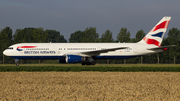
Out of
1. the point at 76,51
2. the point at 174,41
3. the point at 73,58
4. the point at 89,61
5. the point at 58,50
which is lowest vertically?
the point at 89,61

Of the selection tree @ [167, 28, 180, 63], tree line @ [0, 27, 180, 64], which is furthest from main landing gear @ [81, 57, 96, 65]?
tree @ [167, 28, 180, 63]

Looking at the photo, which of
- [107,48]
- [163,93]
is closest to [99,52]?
[107,48]

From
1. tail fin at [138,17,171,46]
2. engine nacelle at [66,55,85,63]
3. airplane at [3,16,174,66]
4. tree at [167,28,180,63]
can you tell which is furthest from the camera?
tree at [167,28,180,63]

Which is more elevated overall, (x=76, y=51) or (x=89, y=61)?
(x=76, y=51)

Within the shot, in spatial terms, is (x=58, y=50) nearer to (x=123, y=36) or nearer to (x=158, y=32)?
(x=158, y=32)

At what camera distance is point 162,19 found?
39.0 metres

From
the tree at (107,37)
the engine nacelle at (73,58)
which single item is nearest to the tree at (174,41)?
the tree at (107,37)

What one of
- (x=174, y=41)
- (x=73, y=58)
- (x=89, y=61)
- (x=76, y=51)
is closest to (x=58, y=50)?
(x=76, y=51)

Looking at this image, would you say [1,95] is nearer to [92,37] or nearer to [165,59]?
[165,59]

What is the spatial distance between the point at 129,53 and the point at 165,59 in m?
24.6

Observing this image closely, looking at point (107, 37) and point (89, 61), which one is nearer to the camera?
point (89, 61)

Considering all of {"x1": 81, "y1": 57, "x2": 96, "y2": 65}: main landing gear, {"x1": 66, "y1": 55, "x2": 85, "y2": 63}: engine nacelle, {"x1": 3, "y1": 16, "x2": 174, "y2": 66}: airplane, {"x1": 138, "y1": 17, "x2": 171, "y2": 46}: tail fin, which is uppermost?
{"x1": 138, "y1": 17, "x2": 171, "y2": 46}: tail fin

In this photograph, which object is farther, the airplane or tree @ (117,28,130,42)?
tree @ (117,28,130,42)

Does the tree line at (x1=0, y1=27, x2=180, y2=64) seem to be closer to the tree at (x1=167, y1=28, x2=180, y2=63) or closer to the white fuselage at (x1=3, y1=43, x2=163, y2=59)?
the tree at (x1=167, y1=28, x2=180, y2=63)
